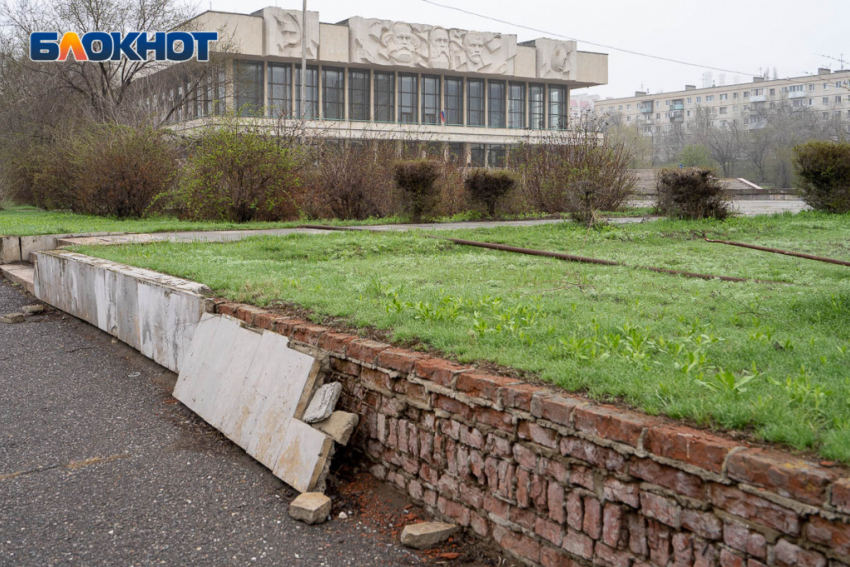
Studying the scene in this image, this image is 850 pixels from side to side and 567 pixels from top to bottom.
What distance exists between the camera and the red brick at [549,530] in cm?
316

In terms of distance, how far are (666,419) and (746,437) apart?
309 mm

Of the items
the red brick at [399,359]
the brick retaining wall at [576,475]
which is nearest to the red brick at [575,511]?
the brick retaining wall at [576,475]

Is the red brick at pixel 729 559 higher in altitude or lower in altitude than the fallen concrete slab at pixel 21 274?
lower

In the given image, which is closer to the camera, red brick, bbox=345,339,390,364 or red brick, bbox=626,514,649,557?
red brick, bbox=626,514,649,557

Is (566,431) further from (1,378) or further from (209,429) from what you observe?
(1,378)

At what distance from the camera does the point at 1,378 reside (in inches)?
251

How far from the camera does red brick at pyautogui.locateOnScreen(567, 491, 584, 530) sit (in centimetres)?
306

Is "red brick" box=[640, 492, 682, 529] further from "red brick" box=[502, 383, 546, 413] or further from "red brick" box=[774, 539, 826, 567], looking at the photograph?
"red brick" box=[502, 383, 546, 413]

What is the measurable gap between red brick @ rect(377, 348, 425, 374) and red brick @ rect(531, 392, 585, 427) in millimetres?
932

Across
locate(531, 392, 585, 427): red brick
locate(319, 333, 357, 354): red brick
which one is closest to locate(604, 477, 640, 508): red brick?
locate(531, 392, 585, 427): red brick

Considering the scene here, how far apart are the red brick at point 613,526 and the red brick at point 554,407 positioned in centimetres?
38

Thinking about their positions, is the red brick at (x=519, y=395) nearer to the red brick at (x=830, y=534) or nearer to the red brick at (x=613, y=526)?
the red brick at (x=613, y=526)

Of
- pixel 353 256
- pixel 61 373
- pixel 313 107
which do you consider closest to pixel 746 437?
pixel 61 373

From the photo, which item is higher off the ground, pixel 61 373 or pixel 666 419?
pixel 666 419
